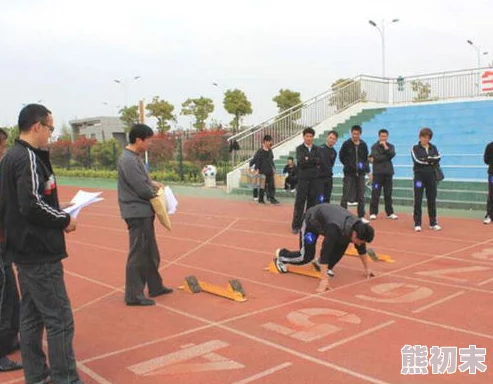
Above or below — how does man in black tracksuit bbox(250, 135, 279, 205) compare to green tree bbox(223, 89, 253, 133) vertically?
below

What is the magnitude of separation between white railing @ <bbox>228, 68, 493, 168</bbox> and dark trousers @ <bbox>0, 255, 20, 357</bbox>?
49.4 ft

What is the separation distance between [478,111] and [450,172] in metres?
5.65

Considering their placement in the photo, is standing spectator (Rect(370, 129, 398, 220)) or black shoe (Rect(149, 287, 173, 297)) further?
standing spectator (Rect(370, 129, 398, 220))

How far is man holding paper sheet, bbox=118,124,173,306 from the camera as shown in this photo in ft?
18.0

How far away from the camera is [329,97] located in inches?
854

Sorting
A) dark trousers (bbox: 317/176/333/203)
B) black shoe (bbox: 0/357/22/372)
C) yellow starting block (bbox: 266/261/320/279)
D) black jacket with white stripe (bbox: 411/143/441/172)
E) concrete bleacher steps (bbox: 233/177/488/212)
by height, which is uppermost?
black jacket with white stripe (bbox: 411/143/441/172)

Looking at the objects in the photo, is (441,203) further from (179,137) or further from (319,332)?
(179,137)

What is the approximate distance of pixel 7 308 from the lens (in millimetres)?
4277

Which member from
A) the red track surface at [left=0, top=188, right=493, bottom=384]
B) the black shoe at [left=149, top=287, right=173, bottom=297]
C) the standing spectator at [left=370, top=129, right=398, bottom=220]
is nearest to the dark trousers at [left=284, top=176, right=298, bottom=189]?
the standing spectator at [left=370, top=129, right=398, bottom=220]

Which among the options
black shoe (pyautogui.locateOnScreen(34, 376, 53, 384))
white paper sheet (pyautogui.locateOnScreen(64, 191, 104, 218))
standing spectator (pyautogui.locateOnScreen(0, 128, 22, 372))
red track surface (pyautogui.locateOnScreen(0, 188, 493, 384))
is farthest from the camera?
standing spectator (pyautogui.locateOnScreen(0, 128, 22, 372))

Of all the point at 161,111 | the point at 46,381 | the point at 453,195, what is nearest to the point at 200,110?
the point at 161,111

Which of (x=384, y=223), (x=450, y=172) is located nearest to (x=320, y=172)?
(x=384, y=223)

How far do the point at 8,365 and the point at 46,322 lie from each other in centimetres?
98

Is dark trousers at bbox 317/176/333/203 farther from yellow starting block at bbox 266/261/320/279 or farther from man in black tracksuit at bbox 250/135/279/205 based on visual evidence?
man in black tracksuit at bbox 250/135/279/205
